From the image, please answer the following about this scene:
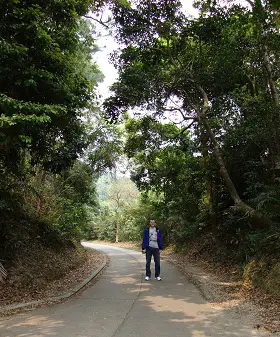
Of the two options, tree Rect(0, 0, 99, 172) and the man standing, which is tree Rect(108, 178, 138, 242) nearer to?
the man standing

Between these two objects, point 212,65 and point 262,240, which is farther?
point 212,65

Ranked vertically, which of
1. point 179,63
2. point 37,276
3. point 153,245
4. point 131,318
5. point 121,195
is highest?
point 179,63

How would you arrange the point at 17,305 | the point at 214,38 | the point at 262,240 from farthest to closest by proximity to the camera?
the point at 214,38
the point at 262,240
the point at 17,305

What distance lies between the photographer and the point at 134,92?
11508 millimetres

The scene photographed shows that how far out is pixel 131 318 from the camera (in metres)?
5.50

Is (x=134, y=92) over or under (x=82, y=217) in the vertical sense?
over

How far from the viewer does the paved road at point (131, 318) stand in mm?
4785

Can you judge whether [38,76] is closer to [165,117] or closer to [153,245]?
[153,245]

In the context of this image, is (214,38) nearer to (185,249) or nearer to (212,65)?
(212,65)

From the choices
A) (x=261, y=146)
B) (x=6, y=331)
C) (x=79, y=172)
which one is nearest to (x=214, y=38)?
(x=261, y=146)

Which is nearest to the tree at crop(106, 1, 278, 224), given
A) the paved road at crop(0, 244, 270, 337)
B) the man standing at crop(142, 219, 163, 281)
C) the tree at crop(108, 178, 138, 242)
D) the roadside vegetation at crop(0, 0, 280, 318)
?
the roadside vegetation at crop(0, 0, 280, 318)

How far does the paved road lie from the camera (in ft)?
15.7

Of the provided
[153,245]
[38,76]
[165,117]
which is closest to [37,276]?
[153,245]

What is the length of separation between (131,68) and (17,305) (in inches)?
345
